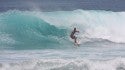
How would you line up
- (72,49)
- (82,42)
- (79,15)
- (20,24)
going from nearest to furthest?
1. (72,49)
2. (82,42)
3. (20,24)
4. (79,15)

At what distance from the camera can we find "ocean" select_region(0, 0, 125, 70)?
60.5 feet

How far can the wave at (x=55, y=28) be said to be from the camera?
27.2 metres

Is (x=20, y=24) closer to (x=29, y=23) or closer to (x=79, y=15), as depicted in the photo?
(x=29, y=23)

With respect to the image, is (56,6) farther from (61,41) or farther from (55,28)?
(61,41)

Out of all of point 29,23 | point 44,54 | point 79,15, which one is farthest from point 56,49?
point 79,15

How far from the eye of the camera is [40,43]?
26.8 metres

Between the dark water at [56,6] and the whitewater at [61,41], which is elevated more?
the whitewater at [61,41]

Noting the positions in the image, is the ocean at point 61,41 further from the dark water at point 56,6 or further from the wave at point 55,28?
the dark water at point 56,6

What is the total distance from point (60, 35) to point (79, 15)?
658 centimetres

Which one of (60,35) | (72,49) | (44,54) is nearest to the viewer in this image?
(44,54)

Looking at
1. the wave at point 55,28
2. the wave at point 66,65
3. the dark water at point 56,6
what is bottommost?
the dark water at point 56,6

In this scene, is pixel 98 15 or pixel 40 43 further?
pixel 98 15

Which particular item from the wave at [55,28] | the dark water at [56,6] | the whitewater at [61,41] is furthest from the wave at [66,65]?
the dark water at [56,6]

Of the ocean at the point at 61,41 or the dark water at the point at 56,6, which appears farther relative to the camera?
the dark water at the point at 56,6
